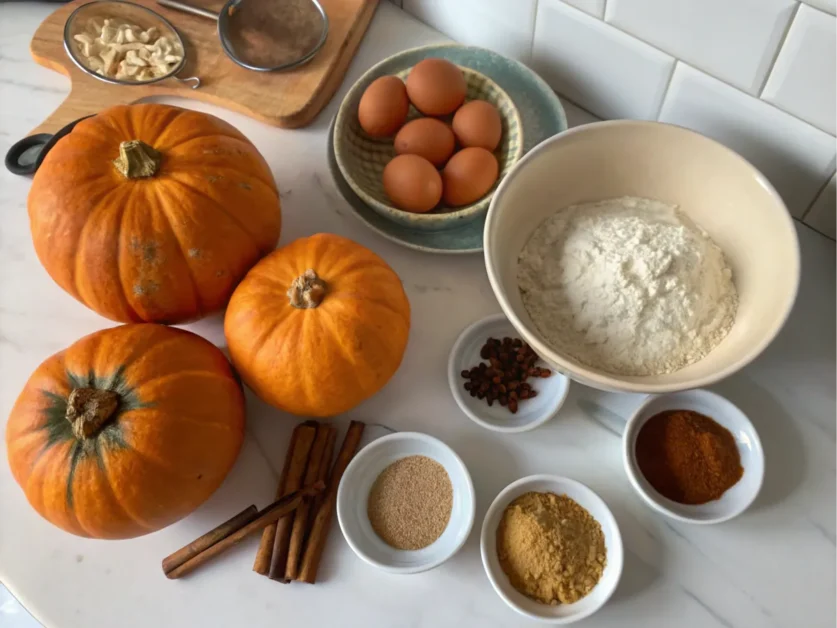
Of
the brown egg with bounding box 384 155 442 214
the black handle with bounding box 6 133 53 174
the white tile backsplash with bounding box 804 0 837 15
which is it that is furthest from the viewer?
the black handle with bounding box 6 133 53 174

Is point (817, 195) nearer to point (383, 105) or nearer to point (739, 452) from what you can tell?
point (739, 452)

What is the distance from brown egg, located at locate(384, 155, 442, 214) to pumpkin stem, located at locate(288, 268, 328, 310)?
21cm

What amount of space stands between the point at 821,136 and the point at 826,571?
48 centimetres

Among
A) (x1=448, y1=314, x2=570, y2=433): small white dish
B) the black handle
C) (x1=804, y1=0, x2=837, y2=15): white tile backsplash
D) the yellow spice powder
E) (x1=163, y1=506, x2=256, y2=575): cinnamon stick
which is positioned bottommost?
(x1=163, y1=506, x2=256, y2=575): cinnamon stick

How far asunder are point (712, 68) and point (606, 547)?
57 cm

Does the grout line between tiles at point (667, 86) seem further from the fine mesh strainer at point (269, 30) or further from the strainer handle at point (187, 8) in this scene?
the strainer handle at point (187, 8)

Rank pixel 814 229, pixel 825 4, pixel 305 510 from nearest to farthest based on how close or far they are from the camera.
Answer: pixel 825 4 < pixel 305 510 < pixel 814 229

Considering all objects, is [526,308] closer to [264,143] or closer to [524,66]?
[524,66]

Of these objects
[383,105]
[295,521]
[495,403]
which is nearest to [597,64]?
[383,105]

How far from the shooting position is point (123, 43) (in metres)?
1.06

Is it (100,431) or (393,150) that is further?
(393,150)

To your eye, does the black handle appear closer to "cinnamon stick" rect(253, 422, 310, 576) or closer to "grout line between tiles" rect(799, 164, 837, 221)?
"cinnamon stick" rect(253, 422, 310, 576)

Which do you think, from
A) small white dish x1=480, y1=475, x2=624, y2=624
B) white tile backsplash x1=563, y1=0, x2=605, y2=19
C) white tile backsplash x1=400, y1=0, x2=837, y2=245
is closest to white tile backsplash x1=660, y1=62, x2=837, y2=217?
white tile backsplash x1=400, y1=0, x2=837, y2=245

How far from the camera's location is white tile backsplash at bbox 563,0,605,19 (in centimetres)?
84
